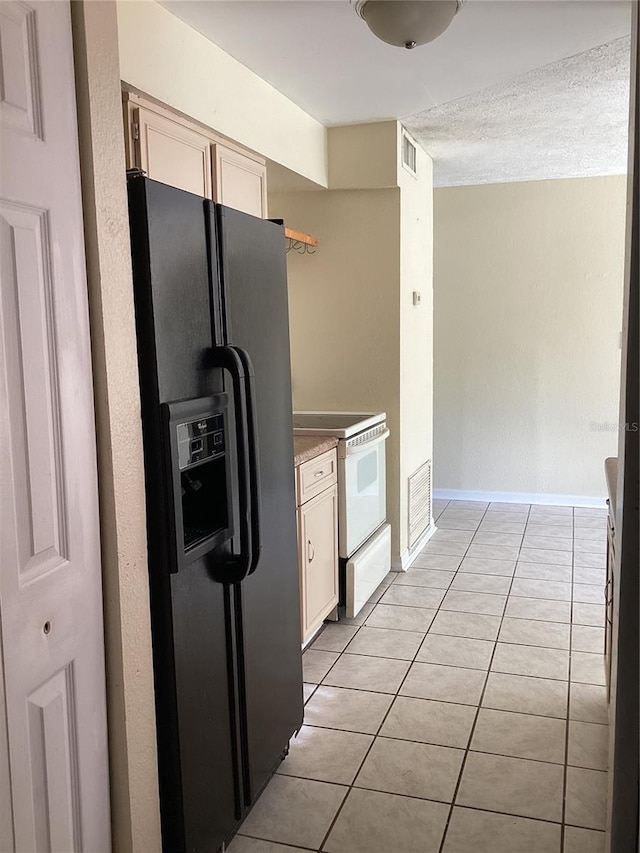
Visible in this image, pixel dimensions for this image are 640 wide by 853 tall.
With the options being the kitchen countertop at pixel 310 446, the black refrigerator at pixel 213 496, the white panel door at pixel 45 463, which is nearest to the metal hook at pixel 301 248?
the kitchen countertop at pixel 310 446

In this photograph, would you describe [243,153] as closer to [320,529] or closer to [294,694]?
[320,529]

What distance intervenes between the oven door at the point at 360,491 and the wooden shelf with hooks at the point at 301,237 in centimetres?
106

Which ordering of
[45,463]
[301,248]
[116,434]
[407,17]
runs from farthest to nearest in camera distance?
1. [301,248]
2. [407,17]
3. [116,434]
4. [45,463]

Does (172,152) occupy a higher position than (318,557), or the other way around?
(172,152)

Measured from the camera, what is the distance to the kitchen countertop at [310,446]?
9.73ft

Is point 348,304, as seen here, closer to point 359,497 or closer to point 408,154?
point 408,154

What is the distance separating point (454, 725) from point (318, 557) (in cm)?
93

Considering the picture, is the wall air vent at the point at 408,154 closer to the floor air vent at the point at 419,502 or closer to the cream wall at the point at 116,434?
the floor air vent at the point at 419,502

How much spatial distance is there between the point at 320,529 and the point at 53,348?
205 centimetres

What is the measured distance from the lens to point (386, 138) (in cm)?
383

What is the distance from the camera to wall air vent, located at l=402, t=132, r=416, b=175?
399cm

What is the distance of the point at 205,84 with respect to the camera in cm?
258

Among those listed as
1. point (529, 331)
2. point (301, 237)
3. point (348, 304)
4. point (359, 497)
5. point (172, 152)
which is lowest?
point (359, 497)

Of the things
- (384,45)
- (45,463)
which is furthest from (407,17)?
(45,463)
